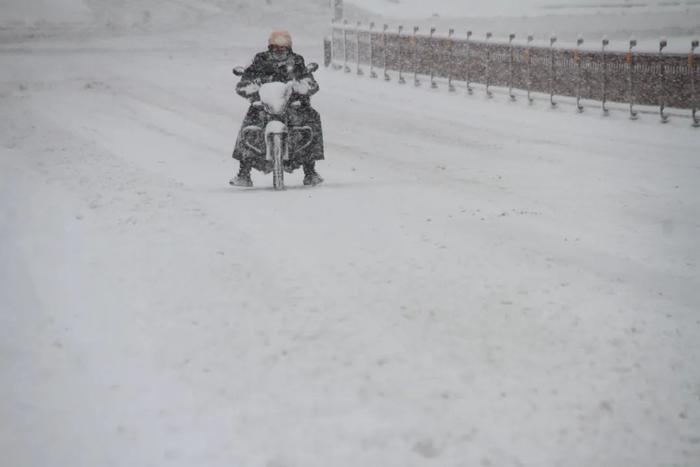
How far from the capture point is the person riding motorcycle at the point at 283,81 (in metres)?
10.2

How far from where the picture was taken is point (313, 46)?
37.7 m

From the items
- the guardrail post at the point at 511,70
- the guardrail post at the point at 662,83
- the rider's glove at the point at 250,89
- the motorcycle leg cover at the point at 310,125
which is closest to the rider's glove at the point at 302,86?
the motorcycle leg cover at the point at 310,125

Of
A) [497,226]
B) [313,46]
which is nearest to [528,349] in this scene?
[497,226]

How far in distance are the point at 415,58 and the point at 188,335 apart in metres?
20.3

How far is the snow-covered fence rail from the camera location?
16.3 meters

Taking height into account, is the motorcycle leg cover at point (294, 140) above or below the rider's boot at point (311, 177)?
above

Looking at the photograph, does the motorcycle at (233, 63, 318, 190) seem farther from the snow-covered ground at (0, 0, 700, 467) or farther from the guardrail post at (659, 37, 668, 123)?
the guardrail post at (659, 37, 668, 123)

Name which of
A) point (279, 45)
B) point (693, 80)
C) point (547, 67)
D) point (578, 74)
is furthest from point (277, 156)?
point (547, 67)

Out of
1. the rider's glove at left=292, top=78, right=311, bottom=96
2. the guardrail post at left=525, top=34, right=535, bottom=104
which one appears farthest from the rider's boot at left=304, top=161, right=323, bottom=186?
the guardrail post at left=525, top=34, right=535, bottom=104

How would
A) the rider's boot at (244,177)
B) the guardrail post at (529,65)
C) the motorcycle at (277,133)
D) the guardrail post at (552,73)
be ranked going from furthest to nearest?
the guardrail post at (529,65) → the guardrail post at (552,73) → the rider's boot at (244,177) → the motorcycle at (277,133)

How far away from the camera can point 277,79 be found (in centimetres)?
1028

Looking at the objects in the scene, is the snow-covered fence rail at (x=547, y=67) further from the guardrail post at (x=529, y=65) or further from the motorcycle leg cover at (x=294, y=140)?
the motorcycle leg cover at (x=294, y=140)

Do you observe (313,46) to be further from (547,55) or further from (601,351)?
(601,351)

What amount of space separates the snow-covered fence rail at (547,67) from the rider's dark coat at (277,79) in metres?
8.18
